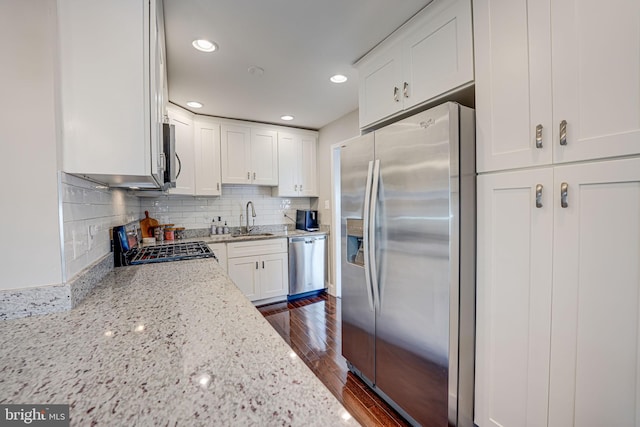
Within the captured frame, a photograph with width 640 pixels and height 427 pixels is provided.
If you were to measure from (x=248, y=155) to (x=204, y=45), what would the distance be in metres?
1.72

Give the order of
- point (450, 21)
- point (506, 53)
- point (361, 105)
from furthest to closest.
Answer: point (361, 105) < point (450, 21) < point (506, 53)

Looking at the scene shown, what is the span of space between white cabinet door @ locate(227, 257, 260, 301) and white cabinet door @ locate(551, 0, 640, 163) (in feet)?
9.75

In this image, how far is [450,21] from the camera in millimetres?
1377

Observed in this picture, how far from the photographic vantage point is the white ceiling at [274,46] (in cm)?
151

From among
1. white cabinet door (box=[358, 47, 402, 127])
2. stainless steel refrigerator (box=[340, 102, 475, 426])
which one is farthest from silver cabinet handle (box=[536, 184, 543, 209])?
white cabinet door (box=[358, 47, 402, 127])

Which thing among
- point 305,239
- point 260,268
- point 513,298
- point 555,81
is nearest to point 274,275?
point 260,268

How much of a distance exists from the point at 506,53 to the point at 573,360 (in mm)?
1290

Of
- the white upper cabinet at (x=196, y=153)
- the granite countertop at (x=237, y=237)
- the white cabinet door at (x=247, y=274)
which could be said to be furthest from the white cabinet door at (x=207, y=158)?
the white cabinet door at (x=247, y=274)

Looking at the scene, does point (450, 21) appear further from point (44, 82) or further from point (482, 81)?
point (44, 82)

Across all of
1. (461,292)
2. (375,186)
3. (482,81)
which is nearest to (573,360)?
(461,292)

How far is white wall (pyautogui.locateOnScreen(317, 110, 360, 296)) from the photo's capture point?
3.42 metres

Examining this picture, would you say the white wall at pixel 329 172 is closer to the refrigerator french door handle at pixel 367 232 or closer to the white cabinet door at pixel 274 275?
the white cabinet door at pixel 274 275

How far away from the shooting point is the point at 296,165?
3.83m

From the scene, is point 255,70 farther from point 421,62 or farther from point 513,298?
point 513,298
